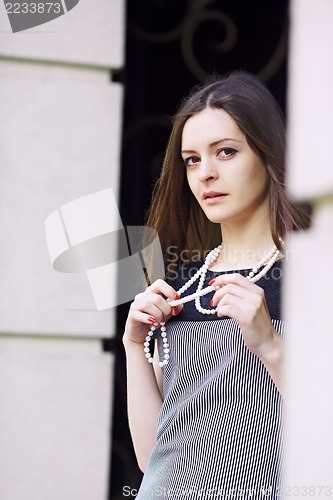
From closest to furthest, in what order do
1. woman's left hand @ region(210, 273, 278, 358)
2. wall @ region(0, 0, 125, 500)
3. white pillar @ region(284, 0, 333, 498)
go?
white pillar @ region(284, 0, 333, 498)
woman's left hand @ region(210, 273, 278, 358)
wall @ region(0, 0, 125, 500)

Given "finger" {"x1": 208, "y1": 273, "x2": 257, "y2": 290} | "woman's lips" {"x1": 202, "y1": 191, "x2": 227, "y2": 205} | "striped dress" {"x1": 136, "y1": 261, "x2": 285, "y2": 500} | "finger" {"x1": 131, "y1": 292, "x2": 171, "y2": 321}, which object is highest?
"woman's lips" {"x1": 202, "y1": 191, "x2": 227, "y2": 205}

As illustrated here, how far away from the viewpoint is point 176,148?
3.41ft

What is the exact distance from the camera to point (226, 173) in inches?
37.1

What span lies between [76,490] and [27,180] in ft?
1.65

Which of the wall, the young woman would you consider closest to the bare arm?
the young woman

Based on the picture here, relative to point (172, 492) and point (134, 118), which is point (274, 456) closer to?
point (172, 492)

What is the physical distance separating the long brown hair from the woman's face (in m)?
0.01

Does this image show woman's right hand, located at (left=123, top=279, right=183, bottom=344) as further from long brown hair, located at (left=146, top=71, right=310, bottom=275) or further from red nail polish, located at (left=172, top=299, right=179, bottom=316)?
long brown hair, located at (left=146, top=71, right=310, bottom=275)

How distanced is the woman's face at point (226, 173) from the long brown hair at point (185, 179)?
0.01m

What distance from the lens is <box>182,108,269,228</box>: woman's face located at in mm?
944

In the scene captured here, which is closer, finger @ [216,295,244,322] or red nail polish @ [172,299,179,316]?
finger @ [216,295,244,322]

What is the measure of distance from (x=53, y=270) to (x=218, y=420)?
571mm

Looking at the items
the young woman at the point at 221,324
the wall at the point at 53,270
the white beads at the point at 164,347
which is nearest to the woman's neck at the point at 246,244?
the young woman at the point at 221,324

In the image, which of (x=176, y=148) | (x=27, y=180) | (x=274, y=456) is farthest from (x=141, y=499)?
(x=27, y=180)
